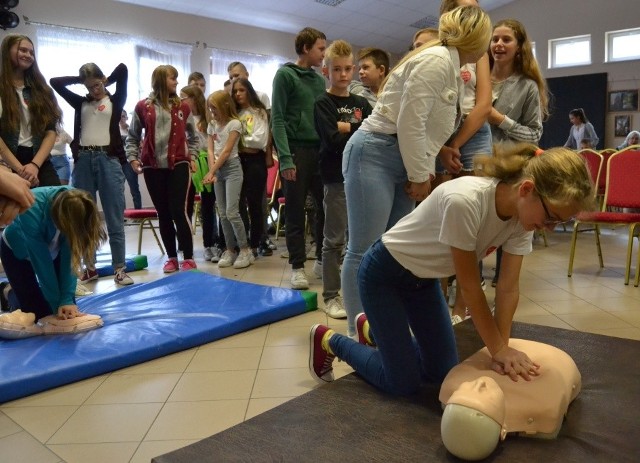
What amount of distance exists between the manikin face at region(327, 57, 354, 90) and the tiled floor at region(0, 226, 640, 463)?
118 centimetres

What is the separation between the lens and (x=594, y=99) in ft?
31.6

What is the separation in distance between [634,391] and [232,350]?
147 centimetres

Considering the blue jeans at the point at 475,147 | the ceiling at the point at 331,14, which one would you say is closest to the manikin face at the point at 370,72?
the blue jeans at the point at 475,147

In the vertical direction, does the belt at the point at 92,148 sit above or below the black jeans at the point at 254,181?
above

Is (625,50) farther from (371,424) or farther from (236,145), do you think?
(371,424)

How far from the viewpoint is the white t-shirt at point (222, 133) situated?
4.00 meters

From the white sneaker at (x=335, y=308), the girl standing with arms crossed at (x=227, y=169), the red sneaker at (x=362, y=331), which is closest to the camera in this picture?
the red sneaker at (x=362, y=331)

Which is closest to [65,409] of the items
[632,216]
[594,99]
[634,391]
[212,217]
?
[634,391]

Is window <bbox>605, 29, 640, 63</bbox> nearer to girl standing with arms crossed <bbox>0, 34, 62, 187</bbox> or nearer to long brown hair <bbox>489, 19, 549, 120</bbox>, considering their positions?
long brown hair <bbox>489, 19, 549, 120</bbox>

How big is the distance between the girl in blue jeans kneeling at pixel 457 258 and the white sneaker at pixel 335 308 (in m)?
0.88

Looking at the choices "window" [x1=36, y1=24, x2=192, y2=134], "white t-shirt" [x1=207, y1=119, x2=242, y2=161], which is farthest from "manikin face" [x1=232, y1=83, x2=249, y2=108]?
"window" [x1=36, y1=24, x2=192, y2=134]

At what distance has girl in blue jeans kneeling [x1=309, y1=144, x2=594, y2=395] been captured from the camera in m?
1.27

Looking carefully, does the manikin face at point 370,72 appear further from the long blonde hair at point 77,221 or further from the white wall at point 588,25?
the white wall at point 588,25

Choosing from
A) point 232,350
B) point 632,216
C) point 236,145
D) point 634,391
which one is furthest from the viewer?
point 236,145
